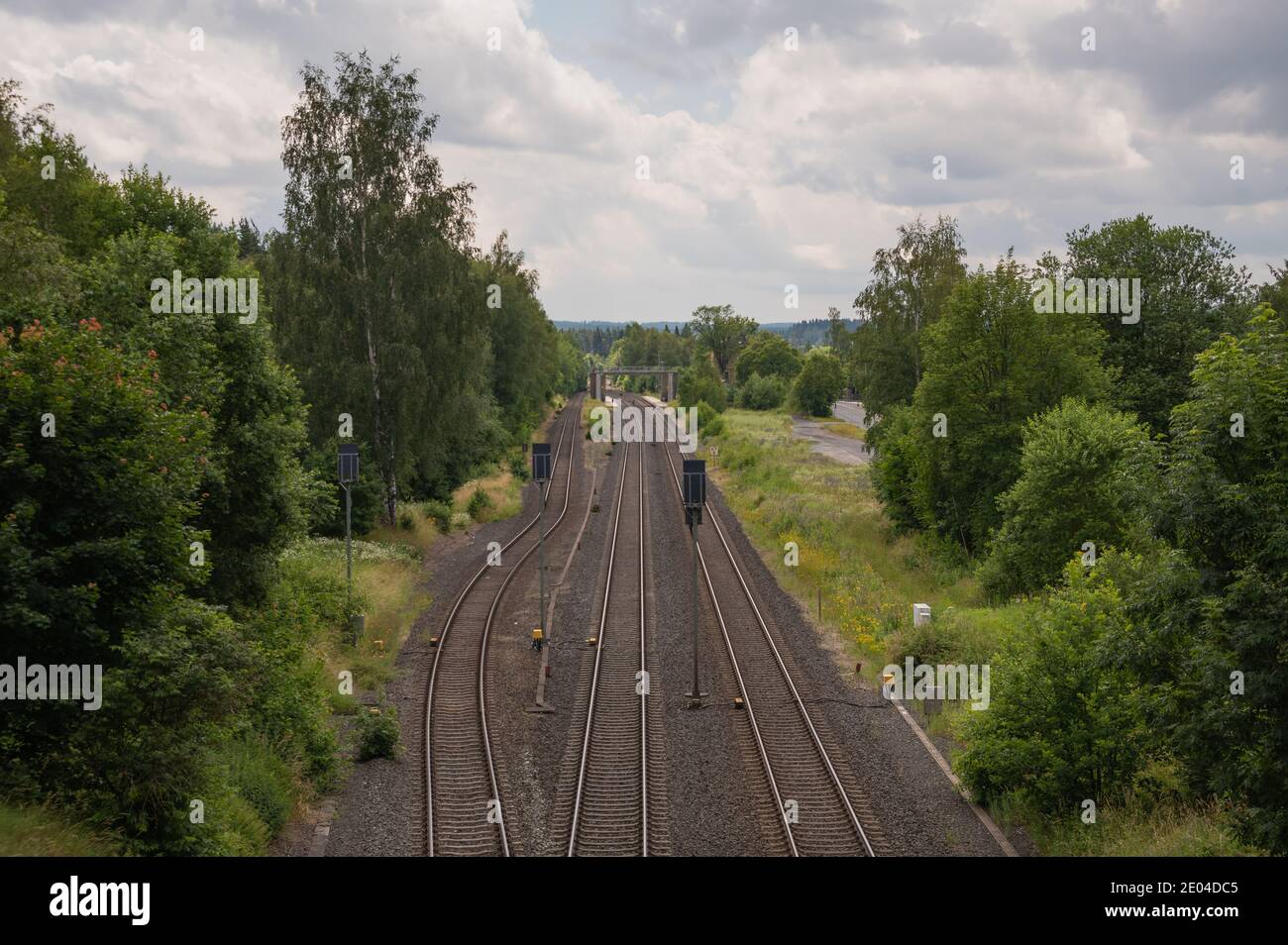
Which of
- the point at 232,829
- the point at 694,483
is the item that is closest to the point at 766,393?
Answer: the point at 694,483

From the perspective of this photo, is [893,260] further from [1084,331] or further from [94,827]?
[94,827]

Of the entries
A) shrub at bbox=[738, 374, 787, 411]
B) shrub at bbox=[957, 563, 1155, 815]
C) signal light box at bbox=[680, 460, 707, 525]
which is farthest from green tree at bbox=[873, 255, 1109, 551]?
shrub at bbox=[738, 374, 787, 411]

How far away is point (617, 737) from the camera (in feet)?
60.6

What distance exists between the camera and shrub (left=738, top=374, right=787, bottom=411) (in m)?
122

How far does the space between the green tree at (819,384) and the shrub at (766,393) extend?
1199cm

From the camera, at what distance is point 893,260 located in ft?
166

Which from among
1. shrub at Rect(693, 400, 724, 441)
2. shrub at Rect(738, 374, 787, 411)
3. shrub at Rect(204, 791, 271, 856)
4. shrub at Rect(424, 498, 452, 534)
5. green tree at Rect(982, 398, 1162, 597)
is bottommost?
shrub at Rect(204, 791, 271, 856)

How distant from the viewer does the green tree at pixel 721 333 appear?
156500 mm

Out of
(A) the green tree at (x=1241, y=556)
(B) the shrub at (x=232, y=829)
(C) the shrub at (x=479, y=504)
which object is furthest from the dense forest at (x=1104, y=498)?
(C) the shrub at (x=479, y=504)

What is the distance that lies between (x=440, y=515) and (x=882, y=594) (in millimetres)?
19182

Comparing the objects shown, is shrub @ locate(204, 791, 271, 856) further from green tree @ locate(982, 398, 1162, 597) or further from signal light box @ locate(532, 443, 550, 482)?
green tree @ locate(982, 398, 1162, 597)

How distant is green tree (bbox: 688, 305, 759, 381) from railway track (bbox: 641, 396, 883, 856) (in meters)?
130

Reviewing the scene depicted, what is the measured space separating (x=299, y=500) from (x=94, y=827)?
8421mm
